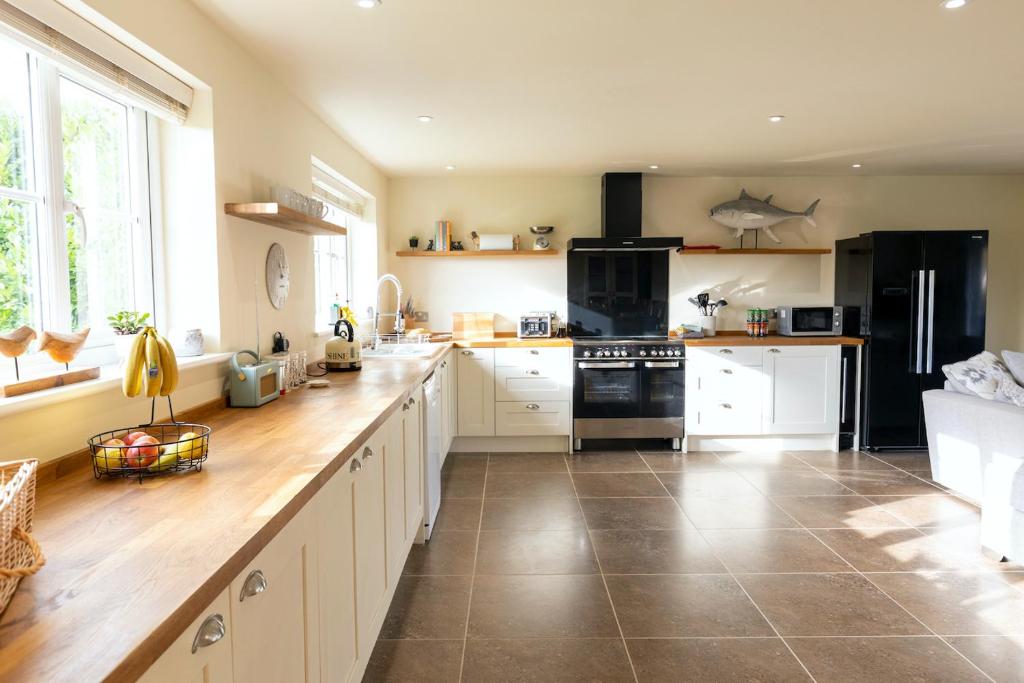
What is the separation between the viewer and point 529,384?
5176 millimetres

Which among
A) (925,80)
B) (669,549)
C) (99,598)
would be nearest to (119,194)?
(99,598)

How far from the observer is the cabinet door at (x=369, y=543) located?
1926 mm

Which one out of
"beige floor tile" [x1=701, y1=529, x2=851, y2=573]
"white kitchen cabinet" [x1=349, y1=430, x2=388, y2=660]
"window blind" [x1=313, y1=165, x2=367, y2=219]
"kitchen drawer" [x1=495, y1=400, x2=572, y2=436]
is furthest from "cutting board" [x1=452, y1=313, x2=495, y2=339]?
"white kitchen cabinet" [x1=349, y1=430, x2=388, y2=660]

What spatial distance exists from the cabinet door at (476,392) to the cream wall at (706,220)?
0.86 m

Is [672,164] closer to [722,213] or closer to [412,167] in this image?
[722,213]

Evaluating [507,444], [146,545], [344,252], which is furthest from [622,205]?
[146,545]

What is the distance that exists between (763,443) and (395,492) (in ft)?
12.6

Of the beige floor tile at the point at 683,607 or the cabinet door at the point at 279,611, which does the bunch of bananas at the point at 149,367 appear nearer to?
the cabinet door at the point at 279,611

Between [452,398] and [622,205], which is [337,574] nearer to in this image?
[452,398]

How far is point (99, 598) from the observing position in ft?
2.98

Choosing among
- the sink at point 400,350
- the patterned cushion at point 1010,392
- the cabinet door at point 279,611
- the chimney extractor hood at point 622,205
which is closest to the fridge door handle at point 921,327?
the patterned cushion at point 1010,392

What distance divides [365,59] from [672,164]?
310 centimetres

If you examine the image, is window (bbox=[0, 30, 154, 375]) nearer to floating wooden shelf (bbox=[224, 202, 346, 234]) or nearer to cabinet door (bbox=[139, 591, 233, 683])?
floating wooden shelf (bbox=[224, 202, 346, 234])

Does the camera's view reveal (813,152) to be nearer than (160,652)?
No
